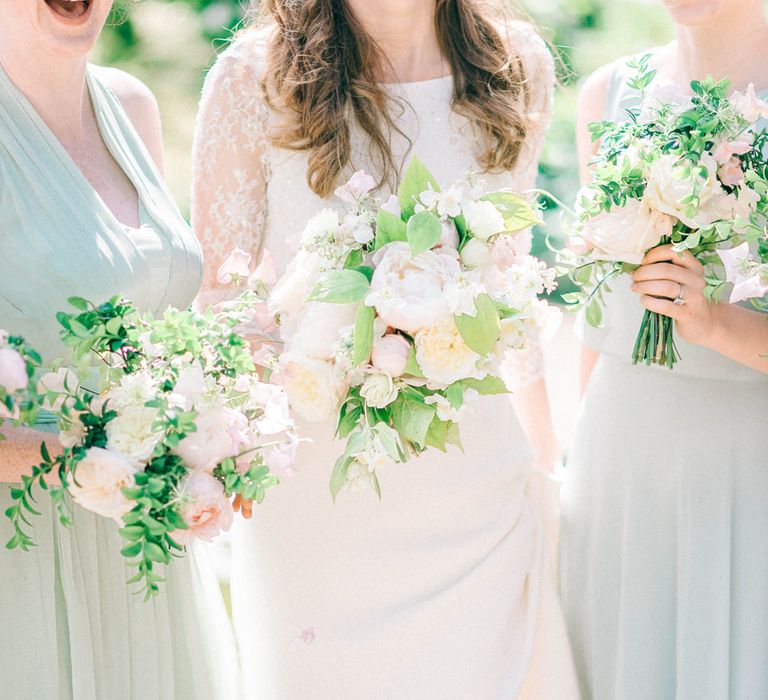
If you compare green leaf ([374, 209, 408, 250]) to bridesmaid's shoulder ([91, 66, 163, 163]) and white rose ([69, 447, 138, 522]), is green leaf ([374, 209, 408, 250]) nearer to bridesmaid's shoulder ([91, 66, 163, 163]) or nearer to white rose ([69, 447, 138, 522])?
white rose ([69, 447, 138, 522])

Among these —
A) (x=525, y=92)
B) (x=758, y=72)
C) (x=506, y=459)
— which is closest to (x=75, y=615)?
(x=506, y=459)

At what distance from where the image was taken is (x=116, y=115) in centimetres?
268

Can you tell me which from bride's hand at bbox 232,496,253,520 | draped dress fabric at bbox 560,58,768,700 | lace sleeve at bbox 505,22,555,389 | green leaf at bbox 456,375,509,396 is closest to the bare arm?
lace sleeve at bbox 505,22,555,389

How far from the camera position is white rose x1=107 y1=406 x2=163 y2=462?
6.12 feet

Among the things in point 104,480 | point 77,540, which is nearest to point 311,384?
point 104,480

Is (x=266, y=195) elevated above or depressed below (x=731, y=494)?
above

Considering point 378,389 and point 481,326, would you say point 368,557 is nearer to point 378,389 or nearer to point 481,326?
point 378,389

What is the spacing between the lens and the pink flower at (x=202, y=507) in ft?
6.14

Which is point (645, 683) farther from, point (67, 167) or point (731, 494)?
point (67, 167)

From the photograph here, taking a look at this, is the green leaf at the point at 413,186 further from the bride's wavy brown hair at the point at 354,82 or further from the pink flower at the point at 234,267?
the bride's wavy brown hair at the point at 354,82

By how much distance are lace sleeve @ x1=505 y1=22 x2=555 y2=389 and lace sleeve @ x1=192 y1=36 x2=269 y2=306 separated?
74cm

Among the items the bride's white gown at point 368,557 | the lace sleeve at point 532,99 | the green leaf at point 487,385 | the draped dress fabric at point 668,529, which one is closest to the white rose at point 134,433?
the green leaf at point 487,385

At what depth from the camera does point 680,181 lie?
230 centimetres

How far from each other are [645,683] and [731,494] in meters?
0.52
